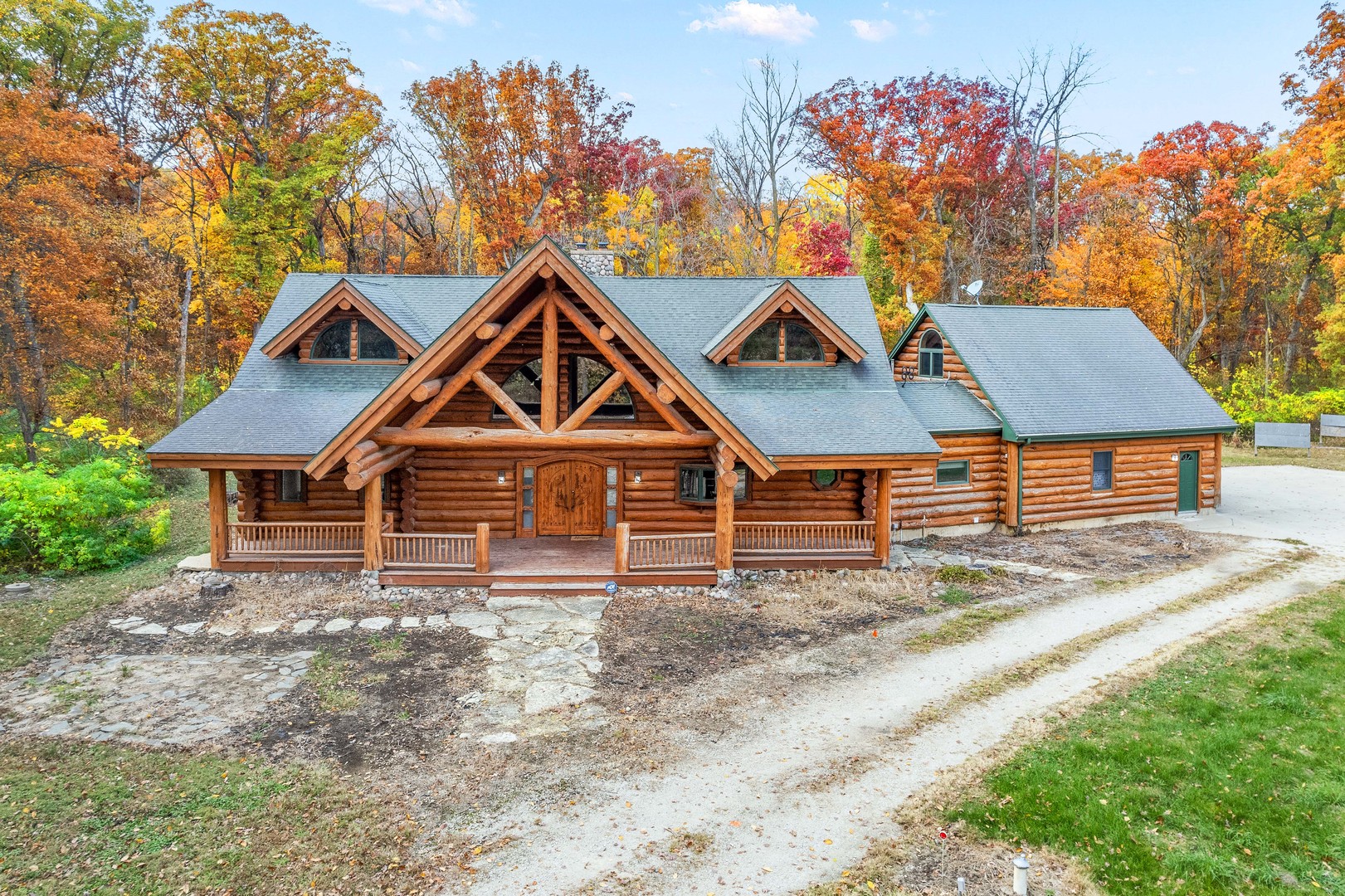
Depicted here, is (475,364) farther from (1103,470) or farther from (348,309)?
(1103,470)

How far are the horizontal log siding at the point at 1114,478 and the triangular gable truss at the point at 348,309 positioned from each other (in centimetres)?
1476

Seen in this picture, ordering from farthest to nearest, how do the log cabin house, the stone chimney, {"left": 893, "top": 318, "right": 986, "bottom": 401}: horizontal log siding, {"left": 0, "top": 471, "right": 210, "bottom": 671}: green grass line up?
1. {"left": 893, "top": 318, "right": 986, "bottom": 401}: horizontal log siding
2. the stone chimney
3. the log cabin house
4. {"left": 0, "top": 471, "right": 210, "bottom": 671}: green grass

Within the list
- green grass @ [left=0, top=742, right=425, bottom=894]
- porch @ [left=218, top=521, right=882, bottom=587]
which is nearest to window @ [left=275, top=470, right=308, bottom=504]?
porch @ [left=218, top=521, right=882, bottom=587]

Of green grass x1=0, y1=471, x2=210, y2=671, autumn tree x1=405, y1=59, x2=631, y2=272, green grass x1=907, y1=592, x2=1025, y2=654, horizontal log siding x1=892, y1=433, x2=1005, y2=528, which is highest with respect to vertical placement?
autumn tree x1=405, y1=59, x2=631, y2=272

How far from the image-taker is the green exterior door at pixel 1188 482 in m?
20.3

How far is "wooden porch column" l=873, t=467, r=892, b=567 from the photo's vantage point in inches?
583

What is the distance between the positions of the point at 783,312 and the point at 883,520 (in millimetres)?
4996

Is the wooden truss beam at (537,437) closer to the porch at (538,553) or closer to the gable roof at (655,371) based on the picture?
the gable roof at (655,371)

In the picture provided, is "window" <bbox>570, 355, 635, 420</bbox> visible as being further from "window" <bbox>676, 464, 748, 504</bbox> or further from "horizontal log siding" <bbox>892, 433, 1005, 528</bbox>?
"horizontal log siding" <bbox>892, 433, 1005, 528</bbox>

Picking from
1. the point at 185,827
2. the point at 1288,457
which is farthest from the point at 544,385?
the point at 1288,457

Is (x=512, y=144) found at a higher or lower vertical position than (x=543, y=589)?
higher

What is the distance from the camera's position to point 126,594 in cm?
1327

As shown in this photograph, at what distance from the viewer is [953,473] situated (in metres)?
18.4

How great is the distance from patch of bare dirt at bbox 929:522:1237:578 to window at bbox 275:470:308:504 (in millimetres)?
14024
